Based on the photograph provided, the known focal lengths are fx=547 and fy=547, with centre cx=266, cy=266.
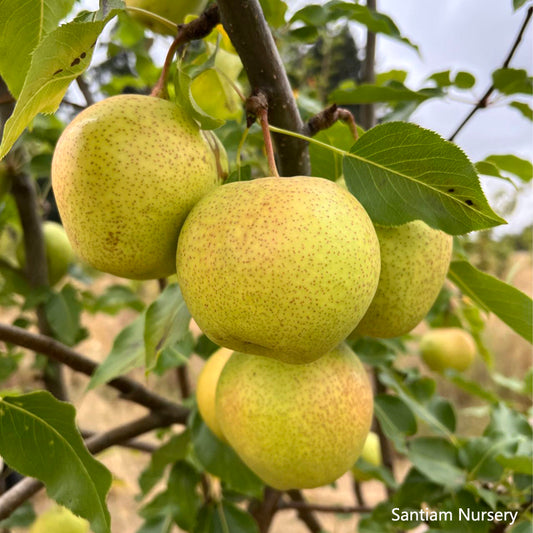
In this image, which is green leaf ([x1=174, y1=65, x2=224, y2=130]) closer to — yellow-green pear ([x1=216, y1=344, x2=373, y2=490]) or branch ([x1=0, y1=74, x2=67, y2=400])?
yellow-green pear ([x1=216, y1=344, x2=373, y2=490])

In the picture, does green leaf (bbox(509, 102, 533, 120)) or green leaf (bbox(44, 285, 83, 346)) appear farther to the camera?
green leaf (bbox(44, 285, 83, 346))

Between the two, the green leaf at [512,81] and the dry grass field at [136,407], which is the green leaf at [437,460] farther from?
the dry grass field at [136,407]

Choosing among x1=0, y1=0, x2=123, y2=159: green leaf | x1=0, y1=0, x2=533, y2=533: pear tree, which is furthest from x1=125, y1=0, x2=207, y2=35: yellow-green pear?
x1=0, y1=0, x2=123, y2=159: green leaf

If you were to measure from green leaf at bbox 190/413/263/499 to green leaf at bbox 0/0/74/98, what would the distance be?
0.61 meters

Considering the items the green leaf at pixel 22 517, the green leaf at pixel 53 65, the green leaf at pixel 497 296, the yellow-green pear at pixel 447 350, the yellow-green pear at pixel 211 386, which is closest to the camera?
the green leaf at pixel 53 65

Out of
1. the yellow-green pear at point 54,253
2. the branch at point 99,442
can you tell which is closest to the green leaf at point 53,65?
the branch at point 99,442

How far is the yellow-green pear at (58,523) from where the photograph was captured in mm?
1240

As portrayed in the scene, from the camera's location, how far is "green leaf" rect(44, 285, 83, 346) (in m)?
1.19

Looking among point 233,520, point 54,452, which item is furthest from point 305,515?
point 54,452

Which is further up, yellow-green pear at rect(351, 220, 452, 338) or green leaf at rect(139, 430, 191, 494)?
yellow-green pear at rect(351, 220, 452, 338)

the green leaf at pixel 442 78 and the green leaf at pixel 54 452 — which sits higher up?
the green leaf at pixel 442 78

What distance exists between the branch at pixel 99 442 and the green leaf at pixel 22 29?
476 millimetres

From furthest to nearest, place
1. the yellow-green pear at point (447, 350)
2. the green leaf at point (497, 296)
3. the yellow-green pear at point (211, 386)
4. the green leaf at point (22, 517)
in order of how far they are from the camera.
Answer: the yellow-green pear at point (447, 350)
the green leaf at point (22, 517)
the yellow-green pear at point (211, 386)
the green leaf at point (497, 296)

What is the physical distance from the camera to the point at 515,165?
89 cm
